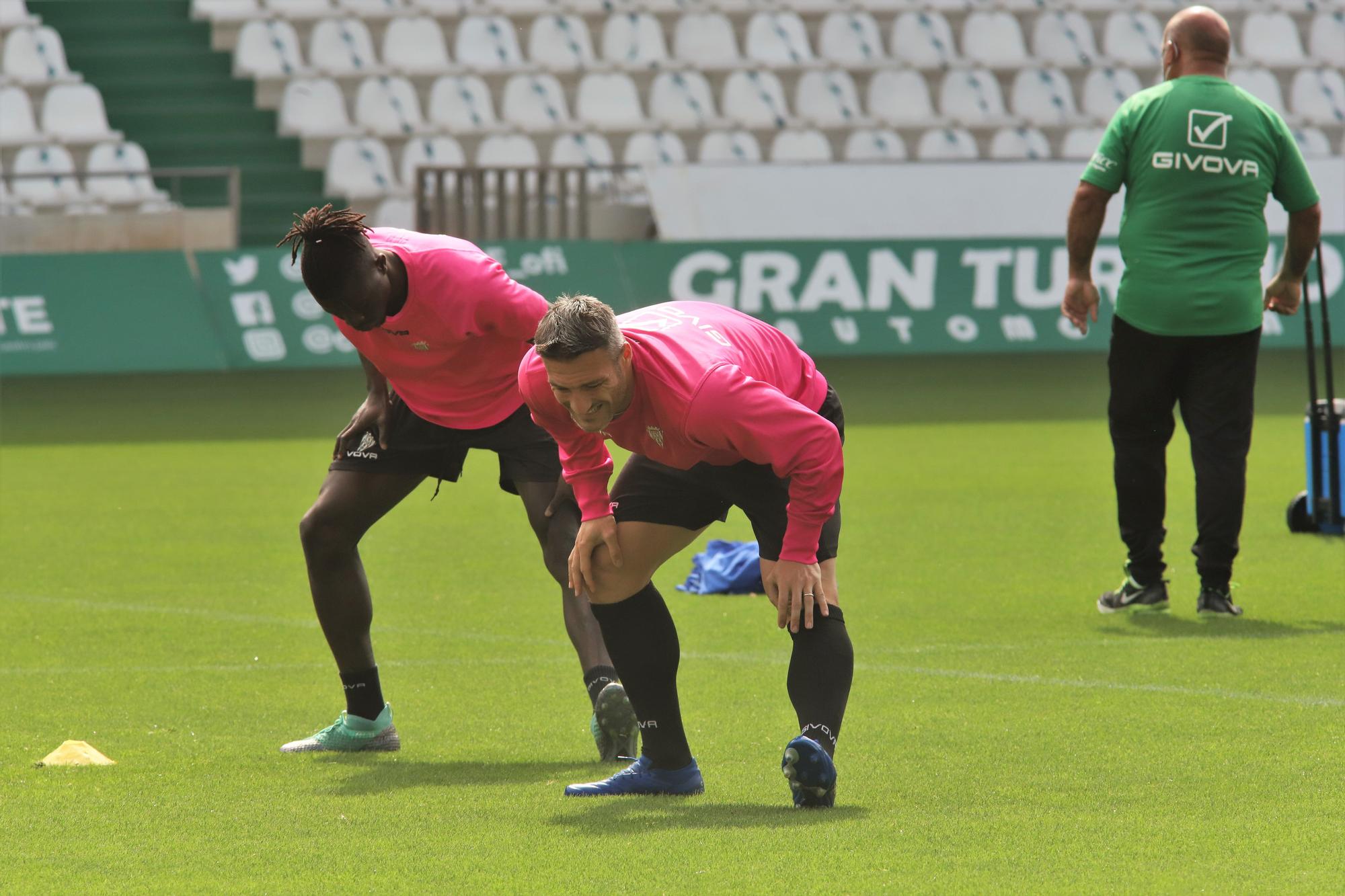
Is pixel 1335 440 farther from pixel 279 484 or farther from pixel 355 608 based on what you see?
pixel 279 484

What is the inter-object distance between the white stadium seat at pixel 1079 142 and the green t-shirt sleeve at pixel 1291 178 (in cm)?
1398

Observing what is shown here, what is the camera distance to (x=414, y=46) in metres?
21.5

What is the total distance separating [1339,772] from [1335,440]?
408 centimetres

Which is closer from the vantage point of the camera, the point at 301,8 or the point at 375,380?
the point at 375,380

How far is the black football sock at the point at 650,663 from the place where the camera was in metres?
4.41

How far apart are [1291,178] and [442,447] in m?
3.56

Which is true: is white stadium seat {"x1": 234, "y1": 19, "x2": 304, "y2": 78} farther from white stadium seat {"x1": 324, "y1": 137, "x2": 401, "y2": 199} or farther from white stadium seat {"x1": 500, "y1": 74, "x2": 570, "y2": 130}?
white stadium seat {"x1": 500, "y1": 74, "x2": 570, "y2": 130}

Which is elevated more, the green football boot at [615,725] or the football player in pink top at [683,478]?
the football player in pink top at [683,478]

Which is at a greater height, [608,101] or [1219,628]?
[608,101]

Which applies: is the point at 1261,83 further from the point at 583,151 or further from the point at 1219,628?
the point at 1219,628

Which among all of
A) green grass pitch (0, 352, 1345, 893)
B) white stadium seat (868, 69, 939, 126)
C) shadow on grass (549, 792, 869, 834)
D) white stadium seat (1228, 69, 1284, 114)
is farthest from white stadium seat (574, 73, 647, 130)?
shadow on grass (549, 792, 869, 834)

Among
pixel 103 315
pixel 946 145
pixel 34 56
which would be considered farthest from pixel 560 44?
pixel 103 315

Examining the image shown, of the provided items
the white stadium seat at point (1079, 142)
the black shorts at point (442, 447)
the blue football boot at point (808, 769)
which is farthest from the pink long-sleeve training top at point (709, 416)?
the white stadium seat at point (1079, 142)

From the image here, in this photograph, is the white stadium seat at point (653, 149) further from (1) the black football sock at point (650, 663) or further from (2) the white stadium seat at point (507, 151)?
(1) the black football sock at point (650, 663)
